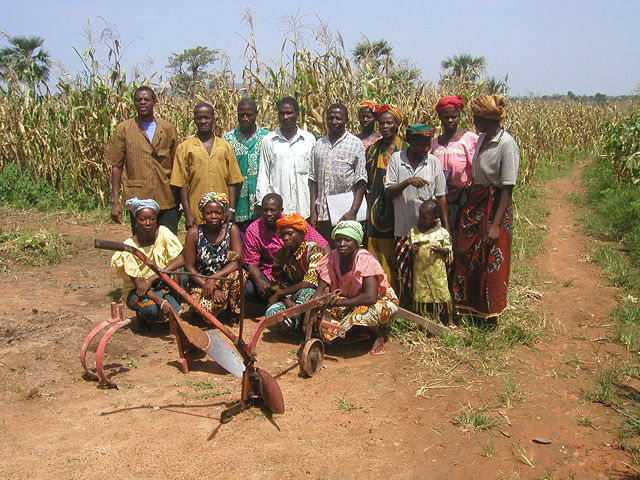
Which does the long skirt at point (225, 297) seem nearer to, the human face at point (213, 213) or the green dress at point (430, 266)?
the human face at point (213, 213)

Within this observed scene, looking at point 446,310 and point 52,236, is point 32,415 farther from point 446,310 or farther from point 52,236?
point 52,236

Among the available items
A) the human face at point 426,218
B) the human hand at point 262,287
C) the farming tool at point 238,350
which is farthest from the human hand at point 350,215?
the farming tool at point 238,350

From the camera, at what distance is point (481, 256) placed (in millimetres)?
4598

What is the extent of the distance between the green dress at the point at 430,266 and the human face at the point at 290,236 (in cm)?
91

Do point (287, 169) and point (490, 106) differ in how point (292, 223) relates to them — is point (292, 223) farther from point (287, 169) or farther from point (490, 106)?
point (490, 106)

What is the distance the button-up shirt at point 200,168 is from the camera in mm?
5273

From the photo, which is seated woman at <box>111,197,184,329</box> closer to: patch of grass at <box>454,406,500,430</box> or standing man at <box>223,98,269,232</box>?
standing man at <box>223,98,269,232</box>

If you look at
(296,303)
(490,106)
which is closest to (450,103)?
(490,106)

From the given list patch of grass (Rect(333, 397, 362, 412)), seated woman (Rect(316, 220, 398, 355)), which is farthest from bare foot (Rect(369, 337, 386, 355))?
patch of grass (Rect(333, 397, 362, 412))

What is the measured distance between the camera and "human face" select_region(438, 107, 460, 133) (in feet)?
16.1

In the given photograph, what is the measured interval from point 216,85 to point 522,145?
7500mm

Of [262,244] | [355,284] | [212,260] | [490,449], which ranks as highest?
[262,244]

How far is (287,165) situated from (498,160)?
1.92 metres

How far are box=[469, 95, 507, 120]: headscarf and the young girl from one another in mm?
780
